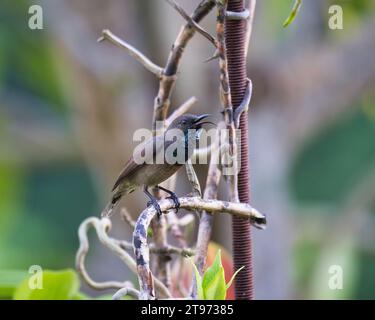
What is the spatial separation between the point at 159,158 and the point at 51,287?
0.57m

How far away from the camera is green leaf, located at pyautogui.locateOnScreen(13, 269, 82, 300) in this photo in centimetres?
169

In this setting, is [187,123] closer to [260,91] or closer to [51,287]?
[51,287]

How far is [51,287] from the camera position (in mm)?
1754

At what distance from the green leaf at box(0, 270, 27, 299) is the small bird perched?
286 millimetres

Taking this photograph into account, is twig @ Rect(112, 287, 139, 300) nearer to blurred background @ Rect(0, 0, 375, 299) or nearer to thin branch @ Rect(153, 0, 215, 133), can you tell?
thin branch @ Rect(153, 0, 215, 133)

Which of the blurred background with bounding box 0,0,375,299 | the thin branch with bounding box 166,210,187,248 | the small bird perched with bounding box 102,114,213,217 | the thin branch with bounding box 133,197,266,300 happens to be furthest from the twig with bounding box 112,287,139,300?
the blurred background with bounding box 0,0,375,299

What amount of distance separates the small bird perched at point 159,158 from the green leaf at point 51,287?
313 mm

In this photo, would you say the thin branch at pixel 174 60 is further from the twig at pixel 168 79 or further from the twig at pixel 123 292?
the twig at pixel 123 292

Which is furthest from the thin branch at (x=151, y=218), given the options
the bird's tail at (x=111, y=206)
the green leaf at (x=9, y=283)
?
the bird's tail at (x=111, y=206)

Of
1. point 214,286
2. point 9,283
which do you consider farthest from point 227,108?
point 9,283

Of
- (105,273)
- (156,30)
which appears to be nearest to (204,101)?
(156,30)

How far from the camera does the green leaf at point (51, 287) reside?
1691 mm

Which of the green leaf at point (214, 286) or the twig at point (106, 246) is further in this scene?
the twig at point (106, 246)
